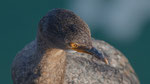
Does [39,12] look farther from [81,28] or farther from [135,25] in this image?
[81,28]

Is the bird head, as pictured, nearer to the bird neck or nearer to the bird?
the bird

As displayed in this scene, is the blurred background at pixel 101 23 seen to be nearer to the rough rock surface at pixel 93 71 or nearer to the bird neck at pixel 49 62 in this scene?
the rough rock surface at pixel 93 71

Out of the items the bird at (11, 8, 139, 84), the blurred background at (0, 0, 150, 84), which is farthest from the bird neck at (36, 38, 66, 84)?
the blurred background at (0, 0, 150, 84)

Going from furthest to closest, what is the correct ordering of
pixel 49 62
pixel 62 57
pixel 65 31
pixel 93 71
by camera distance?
pixel 93 71
pixel 62 57
pixel 49 62
pixel 65 31

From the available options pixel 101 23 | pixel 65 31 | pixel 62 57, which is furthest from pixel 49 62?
pixel 101 23

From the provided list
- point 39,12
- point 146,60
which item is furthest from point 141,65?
point 39,12

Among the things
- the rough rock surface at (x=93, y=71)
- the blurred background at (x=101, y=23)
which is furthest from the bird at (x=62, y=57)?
the blurred background at (x=101, y=23)

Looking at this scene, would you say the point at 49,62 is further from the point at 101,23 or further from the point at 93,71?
the point at 101,23
